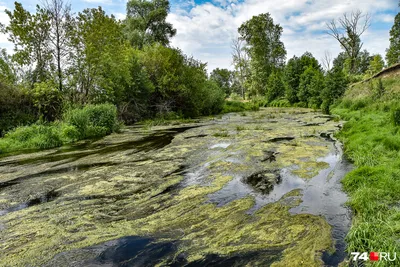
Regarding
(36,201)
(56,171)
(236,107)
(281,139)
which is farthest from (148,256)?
(236,107)

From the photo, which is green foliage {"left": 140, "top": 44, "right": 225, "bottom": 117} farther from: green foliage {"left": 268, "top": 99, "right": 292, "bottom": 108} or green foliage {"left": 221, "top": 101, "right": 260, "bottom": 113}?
green foliage {"left": 268, "top": 99, "right": 292, "bottom": 108}

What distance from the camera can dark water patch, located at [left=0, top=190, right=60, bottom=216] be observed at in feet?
15.1

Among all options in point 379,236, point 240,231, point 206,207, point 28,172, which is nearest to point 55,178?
point 28,172

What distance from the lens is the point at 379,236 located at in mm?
2961

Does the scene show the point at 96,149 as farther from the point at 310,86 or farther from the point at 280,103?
the point at 280,103

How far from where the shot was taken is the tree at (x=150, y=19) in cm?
3528

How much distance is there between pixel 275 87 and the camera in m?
38.8

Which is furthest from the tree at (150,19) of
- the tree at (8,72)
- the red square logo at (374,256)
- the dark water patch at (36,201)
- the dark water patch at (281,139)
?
the red square logo at (374,256)

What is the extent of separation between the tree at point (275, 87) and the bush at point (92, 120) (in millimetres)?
29159

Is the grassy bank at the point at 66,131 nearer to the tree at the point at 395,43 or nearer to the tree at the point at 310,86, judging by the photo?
the tree at the point at 310,86

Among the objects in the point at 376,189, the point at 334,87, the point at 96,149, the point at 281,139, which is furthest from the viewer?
the point at 334,87

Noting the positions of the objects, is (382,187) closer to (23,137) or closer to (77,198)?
(77,198)

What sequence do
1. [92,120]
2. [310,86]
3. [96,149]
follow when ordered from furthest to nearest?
1. [310,86]
2. [92,120]
3. [96,149]

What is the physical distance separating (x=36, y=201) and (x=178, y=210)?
2.78m
